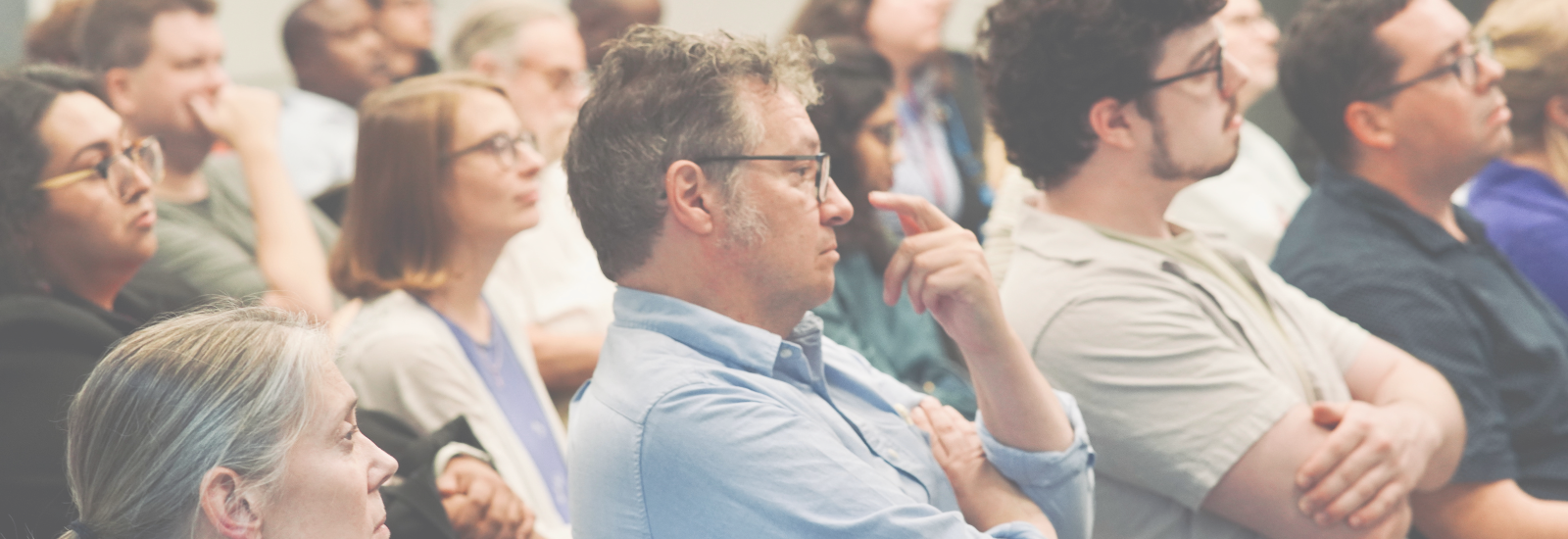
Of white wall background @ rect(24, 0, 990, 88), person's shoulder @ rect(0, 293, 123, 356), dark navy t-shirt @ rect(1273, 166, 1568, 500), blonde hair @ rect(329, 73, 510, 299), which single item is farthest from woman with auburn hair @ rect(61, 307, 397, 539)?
white wall background @ rect(24, 0, 990, 88)

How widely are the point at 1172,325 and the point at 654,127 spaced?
80 centimetres

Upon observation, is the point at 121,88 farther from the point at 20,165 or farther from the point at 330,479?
the point at 330,479

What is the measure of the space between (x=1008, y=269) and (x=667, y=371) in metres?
0.81

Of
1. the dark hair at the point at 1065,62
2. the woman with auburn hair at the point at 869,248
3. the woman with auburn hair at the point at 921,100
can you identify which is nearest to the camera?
the dark hair at the point at 1065,62

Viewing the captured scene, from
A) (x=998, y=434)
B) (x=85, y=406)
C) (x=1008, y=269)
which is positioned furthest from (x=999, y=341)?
(x=85, y=406)

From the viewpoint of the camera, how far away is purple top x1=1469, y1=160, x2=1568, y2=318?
273cm

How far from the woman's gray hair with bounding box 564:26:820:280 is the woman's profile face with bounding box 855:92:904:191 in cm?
139

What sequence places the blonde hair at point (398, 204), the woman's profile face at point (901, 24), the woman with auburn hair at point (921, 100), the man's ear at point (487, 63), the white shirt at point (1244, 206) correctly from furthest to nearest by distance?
1. the woman's profile face at point (901, 24)
2. the woman with auburn hair at point (921, 100)
3. the man's ear at point (487, 63)
4. the white shirt at point (1244, 206)
5. the blonde hair at point (398, 204)

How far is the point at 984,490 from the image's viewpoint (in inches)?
62.3

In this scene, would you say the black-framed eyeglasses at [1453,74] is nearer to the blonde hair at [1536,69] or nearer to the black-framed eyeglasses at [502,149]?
the blonde hair at [1536,69]

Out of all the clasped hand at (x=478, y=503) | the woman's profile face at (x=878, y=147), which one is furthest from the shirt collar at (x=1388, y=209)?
the clasped hand at (x=478, y=503)

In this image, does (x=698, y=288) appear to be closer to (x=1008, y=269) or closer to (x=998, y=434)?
(x=998, y=434)

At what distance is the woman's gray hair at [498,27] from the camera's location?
3.75 m

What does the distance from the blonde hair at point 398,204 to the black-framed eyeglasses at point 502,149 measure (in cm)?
3
